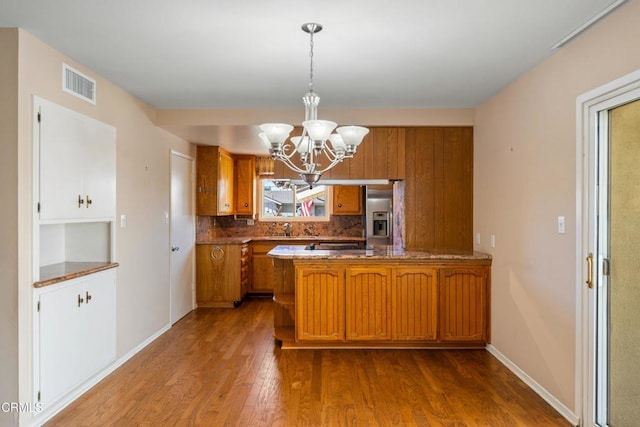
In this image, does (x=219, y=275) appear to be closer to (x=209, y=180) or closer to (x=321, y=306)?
(x=209, y=180)

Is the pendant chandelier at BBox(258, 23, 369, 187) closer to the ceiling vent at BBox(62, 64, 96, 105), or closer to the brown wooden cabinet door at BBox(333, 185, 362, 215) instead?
the ceiling vent at BBox(62, 64, 96, 105)

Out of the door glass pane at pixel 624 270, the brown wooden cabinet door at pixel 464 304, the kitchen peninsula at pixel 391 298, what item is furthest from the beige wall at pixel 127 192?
the door glass pane at pixel 624 270

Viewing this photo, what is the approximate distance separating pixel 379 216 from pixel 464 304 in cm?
156

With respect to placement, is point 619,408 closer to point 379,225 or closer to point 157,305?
point 379,225

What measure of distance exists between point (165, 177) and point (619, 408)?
437cm

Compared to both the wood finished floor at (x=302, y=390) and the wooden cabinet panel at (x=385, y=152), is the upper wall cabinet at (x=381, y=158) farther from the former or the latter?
the wood finished floor at (x=302, y=390)

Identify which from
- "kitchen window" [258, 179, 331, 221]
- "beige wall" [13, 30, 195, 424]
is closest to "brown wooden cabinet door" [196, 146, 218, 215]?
"beige wall" [13, 30, 195, 424]

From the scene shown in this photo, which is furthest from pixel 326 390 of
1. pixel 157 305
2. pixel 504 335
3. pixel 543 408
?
pixel 157 305

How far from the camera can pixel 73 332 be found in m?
2.81

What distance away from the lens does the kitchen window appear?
677 centimetres

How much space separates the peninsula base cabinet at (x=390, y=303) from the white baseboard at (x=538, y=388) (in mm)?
271

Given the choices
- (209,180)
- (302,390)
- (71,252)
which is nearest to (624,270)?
(302,390)

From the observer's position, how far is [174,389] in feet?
9.71

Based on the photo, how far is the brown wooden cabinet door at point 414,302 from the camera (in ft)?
12.5
